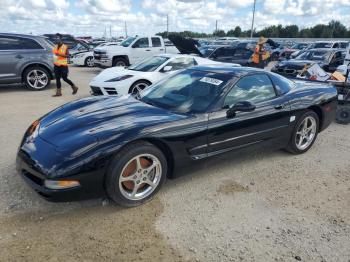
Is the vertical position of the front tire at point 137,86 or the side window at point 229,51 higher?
the side window at point 229,51

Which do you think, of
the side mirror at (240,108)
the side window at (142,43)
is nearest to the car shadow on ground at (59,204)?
the side mirror at (240,108)

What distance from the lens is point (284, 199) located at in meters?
3.56

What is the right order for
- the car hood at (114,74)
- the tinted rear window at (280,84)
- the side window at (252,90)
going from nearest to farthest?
the side window at (252,90) → the tinted rear window at (280,84) → the car hood at (114,74)

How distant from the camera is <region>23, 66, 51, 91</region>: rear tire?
9711mm

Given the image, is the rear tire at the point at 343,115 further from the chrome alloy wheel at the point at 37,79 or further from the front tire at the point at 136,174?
the chrome alloy wheel at the point at 37,79

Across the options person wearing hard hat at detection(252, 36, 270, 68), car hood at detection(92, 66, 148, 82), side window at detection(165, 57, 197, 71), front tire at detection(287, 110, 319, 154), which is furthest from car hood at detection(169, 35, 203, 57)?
front tire at detection(287, 110, 319, 154)

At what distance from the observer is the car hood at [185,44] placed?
524 inches

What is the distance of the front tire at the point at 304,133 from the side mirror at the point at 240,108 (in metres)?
1.26

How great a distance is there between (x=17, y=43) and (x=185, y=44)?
668 cm

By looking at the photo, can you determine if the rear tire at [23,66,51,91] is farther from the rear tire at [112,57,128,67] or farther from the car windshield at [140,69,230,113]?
the car windshield at [140,69,230,113]

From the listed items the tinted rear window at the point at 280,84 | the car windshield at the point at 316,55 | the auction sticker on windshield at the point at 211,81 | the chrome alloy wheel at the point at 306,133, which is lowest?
the chrome alloy wheel at the point at 306,133

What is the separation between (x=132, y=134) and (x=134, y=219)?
0.84 metres

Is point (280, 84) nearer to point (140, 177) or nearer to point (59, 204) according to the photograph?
point (140, 177)

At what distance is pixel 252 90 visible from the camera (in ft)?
13.7
